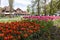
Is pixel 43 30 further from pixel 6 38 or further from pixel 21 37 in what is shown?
pixel 6 38

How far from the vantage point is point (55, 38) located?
8492 mm

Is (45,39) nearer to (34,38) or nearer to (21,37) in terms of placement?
(34,38)

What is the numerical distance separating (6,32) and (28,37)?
64cm

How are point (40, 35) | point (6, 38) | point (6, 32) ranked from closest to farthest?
point (6, 38) < point (6, 32) < point (40, 35)

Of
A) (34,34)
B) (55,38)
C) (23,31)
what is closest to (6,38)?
(23,31)

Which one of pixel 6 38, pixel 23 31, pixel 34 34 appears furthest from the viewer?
pixel 34 34

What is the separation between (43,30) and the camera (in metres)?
8.80

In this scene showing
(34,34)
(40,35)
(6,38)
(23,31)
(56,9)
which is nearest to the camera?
(6,38)

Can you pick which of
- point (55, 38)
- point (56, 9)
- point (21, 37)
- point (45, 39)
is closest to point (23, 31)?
point (21, 37)

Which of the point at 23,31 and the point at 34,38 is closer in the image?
the point at 23,31

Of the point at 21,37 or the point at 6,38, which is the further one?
the point at 21,37

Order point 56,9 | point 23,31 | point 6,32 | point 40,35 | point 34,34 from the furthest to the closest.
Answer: point 56,9, point 40,35, point 34,34, point 23,31, point 6,32

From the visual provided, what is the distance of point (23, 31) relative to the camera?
7.14m

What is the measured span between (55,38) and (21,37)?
218 cm
